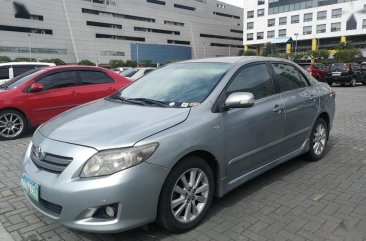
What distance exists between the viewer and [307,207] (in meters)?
3.75

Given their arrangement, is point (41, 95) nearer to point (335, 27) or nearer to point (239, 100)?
point (239, 100)

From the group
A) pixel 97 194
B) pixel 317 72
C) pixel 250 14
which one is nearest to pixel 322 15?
pixel 250 14

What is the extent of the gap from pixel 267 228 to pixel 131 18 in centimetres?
8244

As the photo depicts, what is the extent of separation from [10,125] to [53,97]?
104 cm

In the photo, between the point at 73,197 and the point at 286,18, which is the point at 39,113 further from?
the point at 286,18

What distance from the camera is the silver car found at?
9.04 ft

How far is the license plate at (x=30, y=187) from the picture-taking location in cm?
296

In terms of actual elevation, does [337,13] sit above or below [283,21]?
above

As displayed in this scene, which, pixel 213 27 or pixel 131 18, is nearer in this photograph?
pixel 131 18

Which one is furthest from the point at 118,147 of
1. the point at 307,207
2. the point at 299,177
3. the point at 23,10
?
the point at 23,10

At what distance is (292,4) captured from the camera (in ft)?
250

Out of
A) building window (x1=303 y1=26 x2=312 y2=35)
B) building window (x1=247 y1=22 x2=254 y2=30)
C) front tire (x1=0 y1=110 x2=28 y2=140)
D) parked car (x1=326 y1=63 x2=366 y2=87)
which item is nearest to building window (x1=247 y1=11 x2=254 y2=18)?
building window (x1=247 y1=22 x2=254 y2=30)

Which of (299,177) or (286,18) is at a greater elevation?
(286,18)

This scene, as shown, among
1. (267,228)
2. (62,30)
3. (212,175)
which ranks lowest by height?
(267,228)
